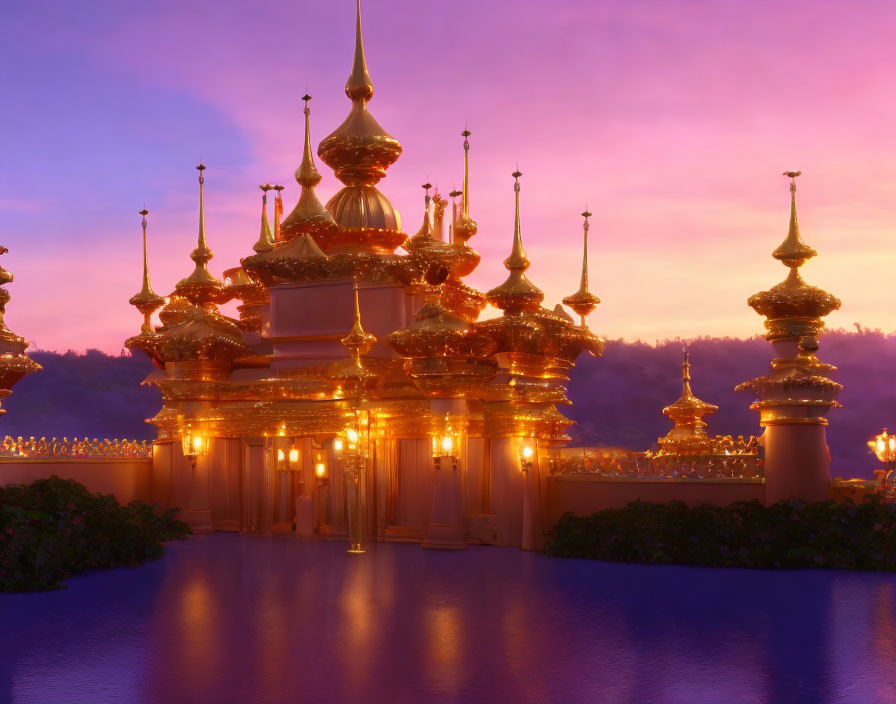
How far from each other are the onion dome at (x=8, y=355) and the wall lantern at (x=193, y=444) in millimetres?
3801

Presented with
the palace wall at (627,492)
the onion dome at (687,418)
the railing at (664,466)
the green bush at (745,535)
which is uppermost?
the onion dome at (687,418)

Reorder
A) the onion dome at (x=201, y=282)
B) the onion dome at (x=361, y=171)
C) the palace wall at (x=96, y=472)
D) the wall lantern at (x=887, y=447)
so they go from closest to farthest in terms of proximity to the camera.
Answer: the wall lantern at (x=887, y=447) < the palace wall at (x=96, y=472) < the onion dome at (x=361, y=171) < the onion dome at (x=201, y=282)

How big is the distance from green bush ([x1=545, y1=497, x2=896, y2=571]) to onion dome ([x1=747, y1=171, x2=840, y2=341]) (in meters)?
3.51

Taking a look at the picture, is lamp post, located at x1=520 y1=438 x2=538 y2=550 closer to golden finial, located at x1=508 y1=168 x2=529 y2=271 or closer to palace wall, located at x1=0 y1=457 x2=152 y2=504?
golden finial, located at x1=508 y1=168 x2=529 y2=271

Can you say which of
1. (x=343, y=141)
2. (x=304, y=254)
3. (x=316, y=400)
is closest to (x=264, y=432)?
(x=316, y=400)

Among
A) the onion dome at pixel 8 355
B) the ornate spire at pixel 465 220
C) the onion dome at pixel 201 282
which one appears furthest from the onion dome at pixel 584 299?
the onion dome at pixel 8 355

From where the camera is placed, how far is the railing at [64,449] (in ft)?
75.4

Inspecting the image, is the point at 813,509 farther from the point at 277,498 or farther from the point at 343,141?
the point at 343,141

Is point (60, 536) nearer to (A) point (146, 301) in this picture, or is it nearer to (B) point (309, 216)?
(B) point (309, 216)

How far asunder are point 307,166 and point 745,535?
14120mm

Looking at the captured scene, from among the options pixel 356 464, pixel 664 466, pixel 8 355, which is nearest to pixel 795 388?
pixel 664 466

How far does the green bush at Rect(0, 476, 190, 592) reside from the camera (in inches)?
558

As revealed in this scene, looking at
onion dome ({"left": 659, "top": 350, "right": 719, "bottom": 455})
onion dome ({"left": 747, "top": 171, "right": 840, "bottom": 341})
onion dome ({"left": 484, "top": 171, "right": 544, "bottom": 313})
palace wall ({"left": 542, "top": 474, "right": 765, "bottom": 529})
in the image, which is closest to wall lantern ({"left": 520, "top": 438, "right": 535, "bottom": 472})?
palace wall ({"left": 542, "top": 474, "right": 765, "bottom": 529})

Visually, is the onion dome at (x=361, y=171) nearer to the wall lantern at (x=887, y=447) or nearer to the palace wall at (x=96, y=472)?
the palace wall at (x=96, y=472)
